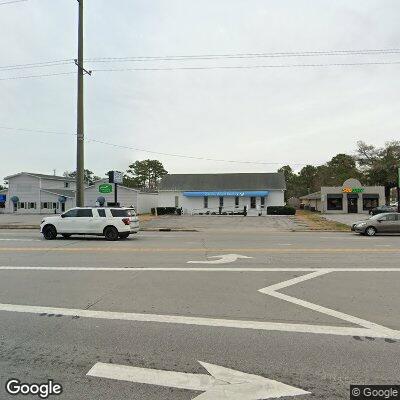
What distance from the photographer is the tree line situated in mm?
69812

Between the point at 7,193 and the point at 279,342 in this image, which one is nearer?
the point at 279,342

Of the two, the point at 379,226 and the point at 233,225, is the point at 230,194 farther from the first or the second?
the point at 379,226

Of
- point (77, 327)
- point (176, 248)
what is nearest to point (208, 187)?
point (176, 248)

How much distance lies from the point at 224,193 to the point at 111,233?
3435 centimetres

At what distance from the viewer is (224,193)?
2072 inches

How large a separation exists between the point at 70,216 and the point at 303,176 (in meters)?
89.4

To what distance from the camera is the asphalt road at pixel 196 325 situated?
3.97m

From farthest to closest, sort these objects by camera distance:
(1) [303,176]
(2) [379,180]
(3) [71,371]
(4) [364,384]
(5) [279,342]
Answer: (1) [303,176], (2) [379,180], (5) [279,342], (3) [71,371], (4) [364,384]

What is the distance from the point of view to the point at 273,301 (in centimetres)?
690

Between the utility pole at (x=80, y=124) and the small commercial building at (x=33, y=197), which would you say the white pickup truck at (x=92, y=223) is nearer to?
the utility pole at (x=80, y=124)

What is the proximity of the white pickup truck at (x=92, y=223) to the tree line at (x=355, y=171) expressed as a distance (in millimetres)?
44344

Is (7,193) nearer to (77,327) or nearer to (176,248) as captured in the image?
(176,248)

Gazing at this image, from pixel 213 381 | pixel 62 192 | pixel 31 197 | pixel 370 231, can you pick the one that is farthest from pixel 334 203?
pixel 213 381

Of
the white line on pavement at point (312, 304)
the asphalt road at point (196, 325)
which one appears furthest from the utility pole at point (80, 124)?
the white line on pavement at point (312, 304)
